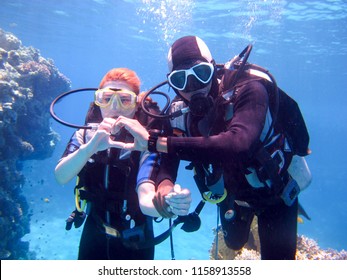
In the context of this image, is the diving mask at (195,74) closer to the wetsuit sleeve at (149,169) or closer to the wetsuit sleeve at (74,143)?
the wetsuit sleeve at (149,169)

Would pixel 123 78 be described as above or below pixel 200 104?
above

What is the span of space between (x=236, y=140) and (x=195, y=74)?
3.38ft

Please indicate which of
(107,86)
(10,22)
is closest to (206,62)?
(107,86)

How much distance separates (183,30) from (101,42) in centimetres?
1310

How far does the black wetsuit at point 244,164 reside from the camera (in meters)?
2.68

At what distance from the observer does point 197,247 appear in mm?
20156

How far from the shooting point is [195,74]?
328 centimetres

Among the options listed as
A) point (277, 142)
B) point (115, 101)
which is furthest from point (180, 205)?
point (115, 101)

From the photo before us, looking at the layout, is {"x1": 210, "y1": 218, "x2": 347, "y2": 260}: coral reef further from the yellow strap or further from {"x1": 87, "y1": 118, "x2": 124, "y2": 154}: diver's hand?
{"x1": 87, "y1": 118, "x2": 124, "y2": 154}: diver's hand

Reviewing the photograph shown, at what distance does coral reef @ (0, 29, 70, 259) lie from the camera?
10538 millimetres

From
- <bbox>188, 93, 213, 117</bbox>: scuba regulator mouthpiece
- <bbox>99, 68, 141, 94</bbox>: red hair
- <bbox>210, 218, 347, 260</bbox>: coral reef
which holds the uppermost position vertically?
<bbox>99, 68, 141, 94</bbox>: red hair

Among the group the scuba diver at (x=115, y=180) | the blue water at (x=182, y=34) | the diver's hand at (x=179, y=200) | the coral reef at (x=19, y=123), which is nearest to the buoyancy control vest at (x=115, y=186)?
the scuba diver at (x=115, y=180)

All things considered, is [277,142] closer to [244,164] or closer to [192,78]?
[244,164]

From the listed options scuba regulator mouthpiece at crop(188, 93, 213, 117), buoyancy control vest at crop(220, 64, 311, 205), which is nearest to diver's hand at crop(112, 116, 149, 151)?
scuba regulator mouthpiece at crop(188, 93, 213, 117)
